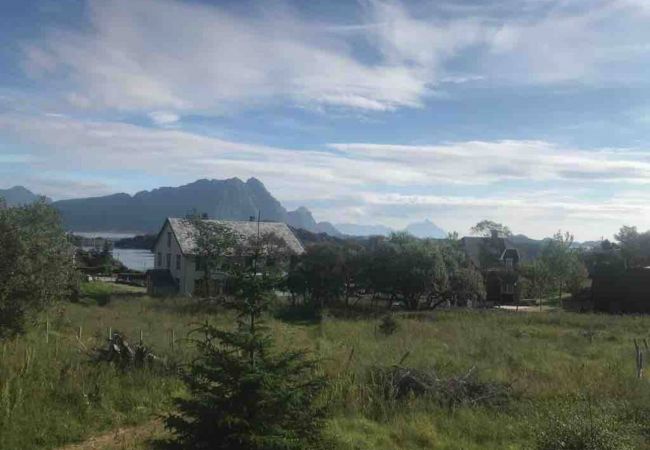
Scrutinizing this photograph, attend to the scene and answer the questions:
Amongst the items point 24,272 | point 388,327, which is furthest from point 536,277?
point 24,272

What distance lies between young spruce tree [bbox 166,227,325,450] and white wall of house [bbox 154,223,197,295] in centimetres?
3944

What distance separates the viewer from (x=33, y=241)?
14.0 meters

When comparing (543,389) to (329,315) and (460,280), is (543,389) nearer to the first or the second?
(329,315)

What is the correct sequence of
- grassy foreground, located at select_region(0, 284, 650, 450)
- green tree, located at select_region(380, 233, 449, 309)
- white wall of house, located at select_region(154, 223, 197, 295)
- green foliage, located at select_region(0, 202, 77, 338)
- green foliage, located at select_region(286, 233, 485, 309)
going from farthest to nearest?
white wall of house, located at select_region(154, 223, 197, 295) → green tree, located at select_region(380, 233, 449, 309) → green foliage, located at select_region(286, 233, 485, 309) → green foliage, located at select_region(0, 202, 77, 338) → grassy foreground, located at select_region(0, 284, 650, 450)

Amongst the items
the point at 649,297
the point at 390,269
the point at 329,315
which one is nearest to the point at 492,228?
the point at 649,297

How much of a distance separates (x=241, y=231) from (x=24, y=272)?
36.8 metres

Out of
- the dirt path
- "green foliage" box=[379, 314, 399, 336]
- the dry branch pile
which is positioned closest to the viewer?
the dirt path

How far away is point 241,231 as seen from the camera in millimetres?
50094

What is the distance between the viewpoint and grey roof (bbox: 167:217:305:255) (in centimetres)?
4744

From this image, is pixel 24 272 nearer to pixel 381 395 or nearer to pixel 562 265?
pixel 381 395

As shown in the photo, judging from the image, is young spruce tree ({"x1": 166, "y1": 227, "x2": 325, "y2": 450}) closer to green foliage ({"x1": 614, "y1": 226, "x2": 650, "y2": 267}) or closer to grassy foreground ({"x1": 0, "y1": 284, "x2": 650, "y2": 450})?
grassy foreground ({"x1": 0, "y1": 284, "x2": 650, "y2": 450})

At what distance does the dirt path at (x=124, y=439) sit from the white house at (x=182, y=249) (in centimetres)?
3425

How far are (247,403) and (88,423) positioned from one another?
451cm

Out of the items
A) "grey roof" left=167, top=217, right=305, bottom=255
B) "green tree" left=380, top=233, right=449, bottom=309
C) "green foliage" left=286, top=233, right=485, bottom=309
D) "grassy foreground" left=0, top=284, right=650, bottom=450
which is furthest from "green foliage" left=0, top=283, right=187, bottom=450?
"grey roof" left=167, top=217, right=305, bottom=255
